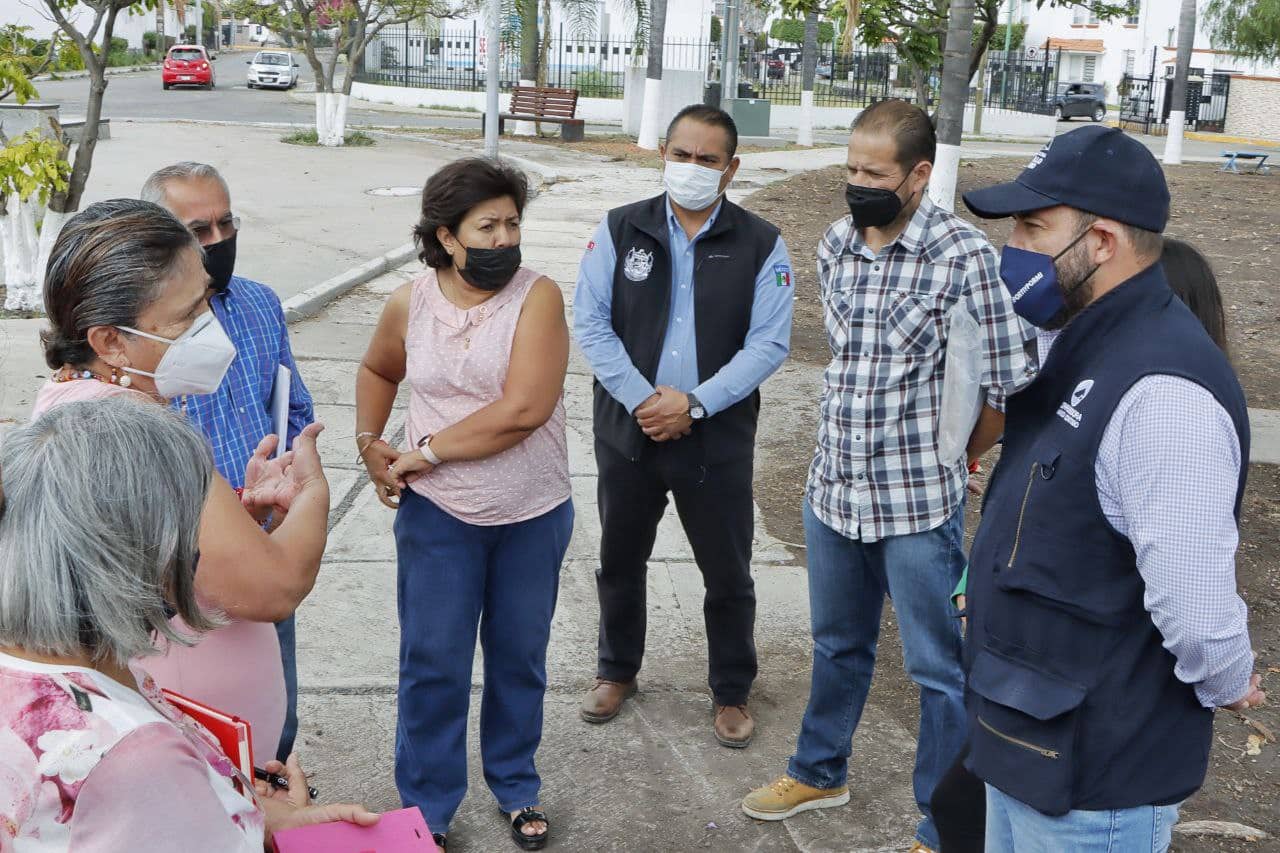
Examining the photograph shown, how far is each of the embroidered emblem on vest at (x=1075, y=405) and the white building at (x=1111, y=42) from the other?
183 ft

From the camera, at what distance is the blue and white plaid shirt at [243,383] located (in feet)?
10.3

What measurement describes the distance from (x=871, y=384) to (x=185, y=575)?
210cm

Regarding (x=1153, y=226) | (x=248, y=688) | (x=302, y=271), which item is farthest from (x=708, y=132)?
(x=302, y=271)

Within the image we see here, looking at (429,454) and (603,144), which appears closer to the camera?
(429,454)

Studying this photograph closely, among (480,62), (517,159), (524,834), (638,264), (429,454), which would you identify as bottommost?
(524,834)

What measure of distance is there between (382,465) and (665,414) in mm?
913

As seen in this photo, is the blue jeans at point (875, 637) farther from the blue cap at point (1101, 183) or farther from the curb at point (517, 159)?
the curb at point (517, 159)

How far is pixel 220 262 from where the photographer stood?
3.31 m

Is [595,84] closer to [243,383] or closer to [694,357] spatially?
[694,357]

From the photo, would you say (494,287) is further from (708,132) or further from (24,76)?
(24,76)

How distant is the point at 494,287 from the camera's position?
3533mm

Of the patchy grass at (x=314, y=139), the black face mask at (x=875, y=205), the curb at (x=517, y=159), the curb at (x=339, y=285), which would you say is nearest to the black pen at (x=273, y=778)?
the black face mask at (x=875, y=205)

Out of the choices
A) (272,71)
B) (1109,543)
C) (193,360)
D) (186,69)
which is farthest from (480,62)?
(1109,543)

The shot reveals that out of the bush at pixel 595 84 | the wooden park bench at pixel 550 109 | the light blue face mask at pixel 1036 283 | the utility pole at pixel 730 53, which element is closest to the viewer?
the light blue face mask at pixel 1036 283
